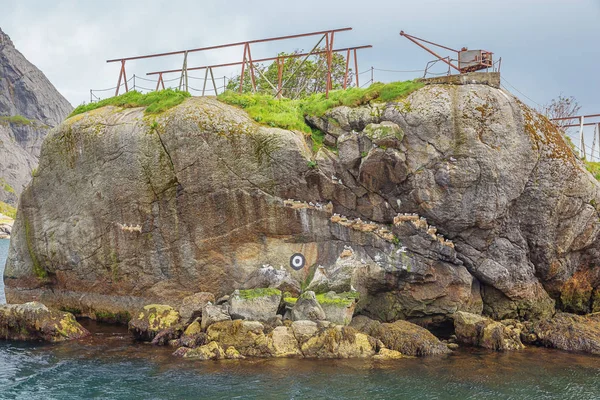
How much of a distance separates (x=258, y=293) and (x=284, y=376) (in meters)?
5.48

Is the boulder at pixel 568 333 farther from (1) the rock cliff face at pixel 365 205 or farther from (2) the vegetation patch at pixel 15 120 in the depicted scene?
(2) the vegetation patch at pixel 15 120

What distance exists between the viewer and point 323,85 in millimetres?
46031

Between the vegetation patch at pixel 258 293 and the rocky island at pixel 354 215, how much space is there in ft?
0.28

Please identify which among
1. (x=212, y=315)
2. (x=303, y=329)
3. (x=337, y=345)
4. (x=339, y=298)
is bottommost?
(x=337, y=345)

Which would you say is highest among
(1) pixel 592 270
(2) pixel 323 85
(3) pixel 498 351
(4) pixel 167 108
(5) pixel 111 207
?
(2) pixel 323 85

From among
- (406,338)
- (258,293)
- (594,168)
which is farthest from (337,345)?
(594,168)

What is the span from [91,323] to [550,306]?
22987 millimetres

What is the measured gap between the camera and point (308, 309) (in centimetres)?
2331

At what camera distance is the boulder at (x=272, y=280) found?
1019 inches

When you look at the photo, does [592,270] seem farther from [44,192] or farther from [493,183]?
[44,192]

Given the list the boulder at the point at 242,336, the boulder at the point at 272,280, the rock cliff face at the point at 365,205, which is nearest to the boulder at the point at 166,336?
the boulder at the point at 242,336

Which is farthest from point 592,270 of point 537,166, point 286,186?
point 286,186

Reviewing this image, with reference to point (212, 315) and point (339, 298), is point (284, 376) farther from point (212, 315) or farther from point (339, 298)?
point (339, 298)

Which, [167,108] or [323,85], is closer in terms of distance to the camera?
[167,108]
